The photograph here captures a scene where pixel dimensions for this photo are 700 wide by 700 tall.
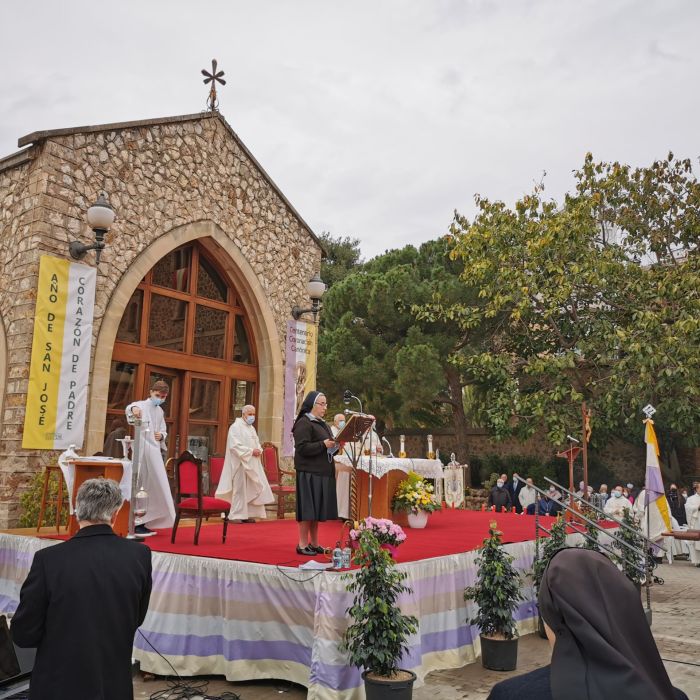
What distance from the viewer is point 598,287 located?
15141 millimetres

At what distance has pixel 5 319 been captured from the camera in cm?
891

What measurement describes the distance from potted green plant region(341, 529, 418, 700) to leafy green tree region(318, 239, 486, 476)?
14158 mm

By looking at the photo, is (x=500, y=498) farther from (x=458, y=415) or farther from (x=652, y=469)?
(x=652, y=469)

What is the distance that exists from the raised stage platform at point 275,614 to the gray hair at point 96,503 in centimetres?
238

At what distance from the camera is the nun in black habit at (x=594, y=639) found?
4.83ft

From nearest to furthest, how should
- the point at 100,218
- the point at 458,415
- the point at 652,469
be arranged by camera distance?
the point at 100,218, the point at 652,469, the point at 458,415

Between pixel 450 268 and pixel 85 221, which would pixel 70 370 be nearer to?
pixel 85 221

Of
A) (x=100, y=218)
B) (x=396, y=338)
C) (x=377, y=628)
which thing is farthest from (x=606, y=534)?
(x=396, y=338)

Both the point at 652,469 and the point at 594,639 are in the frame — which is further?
the point at 652,469

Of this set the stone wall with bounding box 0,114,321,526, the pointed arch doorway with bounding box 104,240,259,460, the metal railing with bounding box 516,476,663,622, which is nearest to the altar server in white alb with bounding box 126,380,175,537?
the stone wall with bounding box 0,114,321,526

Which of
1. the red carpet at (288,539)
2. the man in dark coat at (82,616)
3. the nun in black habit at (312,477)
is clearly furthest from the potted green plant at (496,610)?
the man in dark coat at (82,616)

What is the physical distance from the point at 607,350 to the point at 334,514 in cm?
1064

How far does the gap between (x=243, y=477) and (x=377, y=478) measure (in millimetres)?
1730

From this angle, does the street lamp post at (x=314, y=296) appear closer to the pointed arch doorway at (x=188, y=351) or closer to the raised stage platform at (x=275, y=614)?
the pointed arch doorway at (x=188, y=351)
